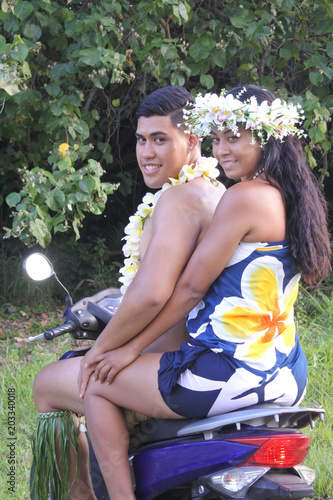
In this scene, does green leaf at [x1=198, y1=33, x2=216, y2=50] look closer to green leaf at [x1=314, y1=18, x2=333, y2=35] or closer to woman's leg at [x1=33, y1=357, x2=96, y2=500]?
green leaf at [x1=314, y1=18, x2=333, y2=35]

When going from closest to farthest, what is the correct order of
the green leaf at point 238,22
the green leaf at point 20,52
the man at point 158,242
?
the man at point 158,242
the green leaf at point 20,52
the green leaf at point 238,22

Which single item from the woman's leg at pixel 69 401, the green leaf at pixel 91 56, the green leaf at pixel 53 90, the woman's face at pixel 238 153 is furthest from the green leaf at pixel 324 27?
the woman's leg at pixel 69 401

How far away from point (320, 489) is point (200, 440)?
5.35ft

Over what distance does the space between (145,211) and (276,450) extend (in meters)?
1.10

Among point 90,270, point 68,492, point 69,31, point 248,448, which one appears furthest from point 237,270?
point 90,270

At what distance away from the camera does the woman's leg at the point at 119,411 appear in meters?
2.17

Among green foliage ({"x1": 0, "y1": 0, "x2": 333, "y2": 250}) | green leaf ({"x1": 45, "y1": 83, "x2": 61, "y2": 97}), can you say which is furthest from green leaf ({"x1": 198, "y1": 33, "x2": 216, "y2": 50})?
green leaf ({"x1": 45, "y1": 83, "x2": 61, "y2": 97})

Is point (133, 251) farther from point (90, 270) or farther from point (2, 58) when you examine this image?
point (90, 270)

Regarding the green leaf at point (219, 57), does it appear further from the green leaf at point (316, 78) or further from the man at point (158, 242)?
the man at point (158, 242)

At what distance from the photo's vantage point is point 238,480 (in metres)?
2.00

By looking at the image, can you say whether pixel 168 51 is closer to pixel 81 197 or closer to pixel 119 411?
pixel 81 197

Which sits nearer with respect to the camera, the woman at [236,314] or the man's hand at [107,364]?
the woman at [236,314]

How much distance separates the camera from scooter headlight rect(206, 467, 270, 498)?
1.99 metres

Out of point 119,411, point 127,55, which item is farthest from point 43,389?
point 127,55
